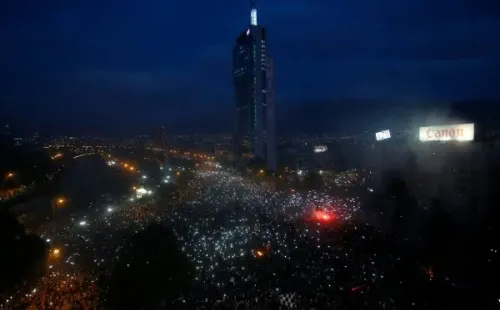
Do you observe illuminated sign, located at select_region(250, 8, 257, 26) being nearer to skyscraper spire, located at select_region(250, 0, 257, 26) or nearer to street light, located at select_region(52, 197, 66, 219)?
skyscraper spire, located at select_region(250, 0, 257, 26)

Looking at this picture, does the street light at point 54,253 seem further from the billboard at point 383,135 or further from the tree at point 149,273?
the billboard at point 383,135

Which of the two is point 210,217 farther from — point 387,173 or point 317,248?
point 387,173

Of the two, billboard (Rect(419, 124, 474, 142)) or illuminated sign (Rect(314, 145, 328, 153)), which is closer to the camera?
billboard (Rect(419, 124, 474, 142))

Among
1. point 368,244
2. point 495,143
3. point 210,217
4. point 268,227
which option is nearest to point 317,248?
point 368,244

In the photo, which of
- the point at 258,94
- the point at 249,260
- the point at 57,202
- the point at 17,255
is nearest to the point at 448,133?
the point at 249,260

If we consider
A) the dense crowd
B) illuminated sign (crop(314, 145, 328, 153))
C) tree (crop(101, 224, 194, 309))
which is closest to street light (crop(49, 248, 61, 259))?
the dense crowd

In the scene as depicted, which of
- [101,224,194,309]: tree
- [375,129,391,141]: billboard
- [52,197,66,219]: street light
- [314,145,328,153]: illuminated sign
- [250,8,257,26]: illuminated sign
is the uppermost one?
[250,8,257,26]: illuminated sign

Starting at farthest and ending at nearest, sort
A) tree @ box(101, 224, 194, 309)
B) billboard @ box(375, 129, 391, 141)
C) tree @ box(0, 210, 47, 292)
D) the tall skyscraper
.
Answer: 1. the tall skyscraper
2. billboard @ box(375, 129, 391, 141)
3. tree @ box(0, 210, 47, 292)
4. tree @ box(101, 224, 194, 309)
